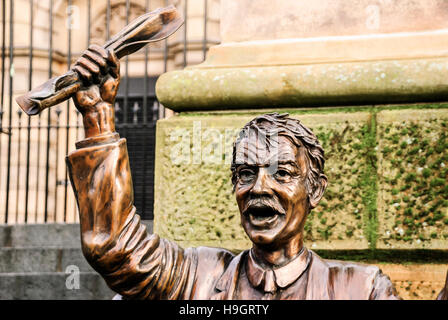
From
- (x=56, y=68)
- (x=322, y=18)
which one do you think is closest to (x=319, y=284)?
(x=322, y=18)

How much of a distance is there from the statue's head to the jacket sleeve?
0.40m

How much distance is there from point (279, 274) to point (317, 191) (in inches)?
14.0

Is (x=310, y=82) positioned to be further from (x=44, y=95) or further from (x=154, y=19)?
(x=44, y=95)

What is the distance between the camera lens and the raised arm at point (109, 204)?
9.75ft

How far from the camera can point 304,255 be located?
A: 299 centimetres

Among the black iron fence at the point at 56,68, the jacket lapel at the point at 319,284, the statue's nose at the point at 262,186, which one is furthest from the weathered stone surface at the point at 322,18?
the black iron fence at the point at 56,68

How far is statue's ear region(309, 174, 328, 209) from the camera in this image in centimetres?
303

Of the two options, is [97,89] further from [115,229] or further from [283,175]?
[283,175]

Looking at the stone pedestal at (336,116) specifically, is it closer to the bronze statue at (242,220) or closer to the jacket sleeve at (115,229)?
the bronze statue at (242,220)

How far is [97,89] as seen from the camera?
120 inches

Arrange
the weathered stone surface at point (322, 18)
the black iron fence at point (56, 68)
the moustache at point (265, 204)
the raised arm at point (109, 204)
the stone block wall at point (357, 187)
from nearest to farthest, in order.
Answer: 1. the moustache at point (265, 204)
2. the raised arm at point (109, 204)
3. the stone block wall at point (357, 187)
4. the weathered stone surface at point (322, 18)
5. the black iron fence at point (56, 68)

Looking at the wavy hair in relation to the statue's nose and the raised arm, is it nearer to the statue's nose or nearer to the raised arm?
the statue's nose

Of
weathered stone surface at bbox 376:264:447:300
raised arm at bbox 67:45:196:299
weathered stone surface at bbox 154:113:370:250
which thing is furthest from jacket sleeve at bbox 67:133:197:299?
weathered stone surface at bbox 376:264:447:300
